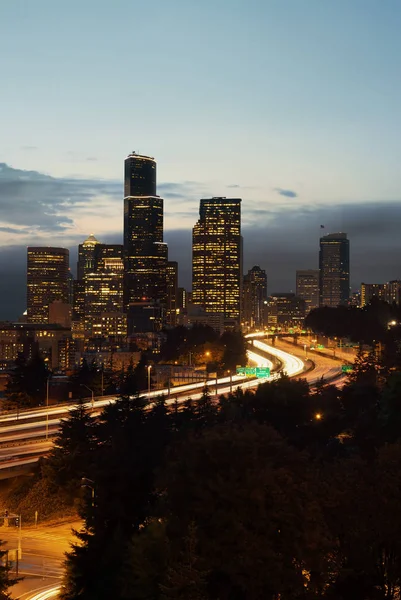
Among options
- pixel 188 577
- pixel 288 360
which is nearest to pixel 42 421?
pixel 188 577

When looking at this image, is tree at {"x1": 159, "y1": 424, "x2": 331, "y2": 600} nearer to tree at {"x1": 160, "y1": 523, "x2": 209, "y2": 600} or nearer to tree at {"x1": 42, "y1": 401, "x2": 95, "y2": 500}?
tree at {"x1": 160, "y1": 523, "x2": 209, "y2": 600}

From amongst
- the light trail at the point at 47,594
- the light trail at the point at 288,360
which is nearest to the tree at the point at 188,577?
the light trail at the point at 47,594

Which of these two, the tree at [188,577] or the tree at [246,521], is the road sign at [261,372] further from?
the tree at [188,577]

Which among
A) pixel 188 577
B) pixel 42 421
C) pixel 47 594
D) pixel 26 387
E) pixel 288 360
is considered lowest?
pixel 47 594

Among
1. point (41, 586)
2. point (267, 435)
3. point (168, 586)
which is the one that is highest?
point (267, 435)

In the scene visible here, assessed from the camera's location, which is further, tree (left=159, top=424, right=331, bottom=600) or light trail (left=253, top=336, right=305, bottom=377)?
light trail (left=253, top=336, right=305, bottom=377)

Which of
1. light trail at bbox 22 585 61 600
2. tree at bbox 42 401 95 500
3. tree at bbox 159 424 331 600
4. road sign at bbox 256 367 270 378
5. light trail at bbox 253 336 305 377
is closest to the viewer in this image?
tree at bbox 159 424 331 600

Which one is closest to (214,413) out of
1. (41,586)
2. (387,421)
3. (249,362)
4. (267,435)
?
(387,421)

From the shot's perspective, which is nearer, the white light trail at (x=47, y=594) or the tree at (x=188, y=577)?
the tree at (x=188, y=577)

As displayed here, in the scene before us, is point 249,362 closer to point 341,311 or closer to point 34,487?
point 341,311

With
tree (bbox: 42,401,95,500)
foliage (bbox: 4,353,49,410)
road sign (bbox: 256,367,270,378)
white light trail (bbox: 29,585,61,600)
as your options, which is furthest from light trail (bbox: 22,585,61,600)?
road sign (bbox: 256,367,270,378)

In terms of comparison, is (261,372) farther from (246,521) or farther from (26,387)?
(246,521)
